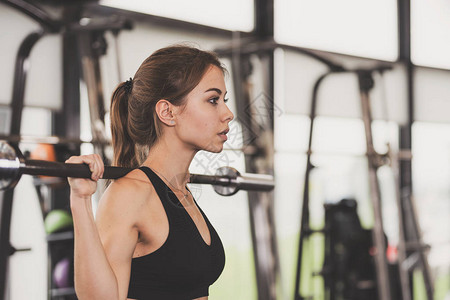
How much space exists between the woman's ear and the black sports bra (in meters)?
0.13

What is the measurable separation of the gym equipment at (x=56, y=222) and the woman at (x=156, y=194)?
75.1 inches

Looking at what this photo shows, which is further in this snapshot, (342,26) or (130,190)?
(342,26)

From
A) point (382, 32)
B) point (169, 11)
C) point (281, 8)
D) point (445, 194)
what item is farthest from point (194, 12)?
point (445, 194)

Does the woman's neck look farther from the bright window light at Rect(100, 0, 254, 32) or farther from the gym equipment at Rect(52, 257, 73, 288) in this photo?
the bright window light at Rect(100, 0, 254, 32)

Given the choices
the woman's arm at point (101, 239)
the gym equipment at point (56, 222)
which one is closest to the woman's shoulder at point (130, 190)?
the woman's arm at point (101, 239)

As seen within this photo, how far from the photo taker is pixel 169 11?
12.9ft

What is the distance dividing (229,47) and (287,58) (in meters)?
0.56

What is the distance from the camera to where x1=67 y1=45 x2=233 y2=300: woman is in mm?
1183

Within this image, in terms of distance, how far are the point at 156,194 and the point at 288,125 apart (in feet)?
10.6

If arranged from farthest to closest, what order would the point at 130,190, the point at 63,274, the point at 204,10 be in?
the point at 204,10 < the point at 63,274 < the point at 130,190

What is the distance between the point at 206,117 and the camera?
56.1 inches

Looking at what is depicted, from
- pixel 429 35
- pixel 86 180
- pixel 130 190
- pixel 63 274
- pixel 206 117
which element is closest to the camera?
pixel 86 180

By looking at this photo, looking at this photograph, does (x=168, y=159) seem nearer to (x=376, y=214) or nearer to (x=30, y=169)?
(x=30, y=169)

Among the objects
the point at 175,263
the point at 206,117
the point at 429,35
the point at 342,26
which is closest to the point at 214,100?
the point at 206,117
